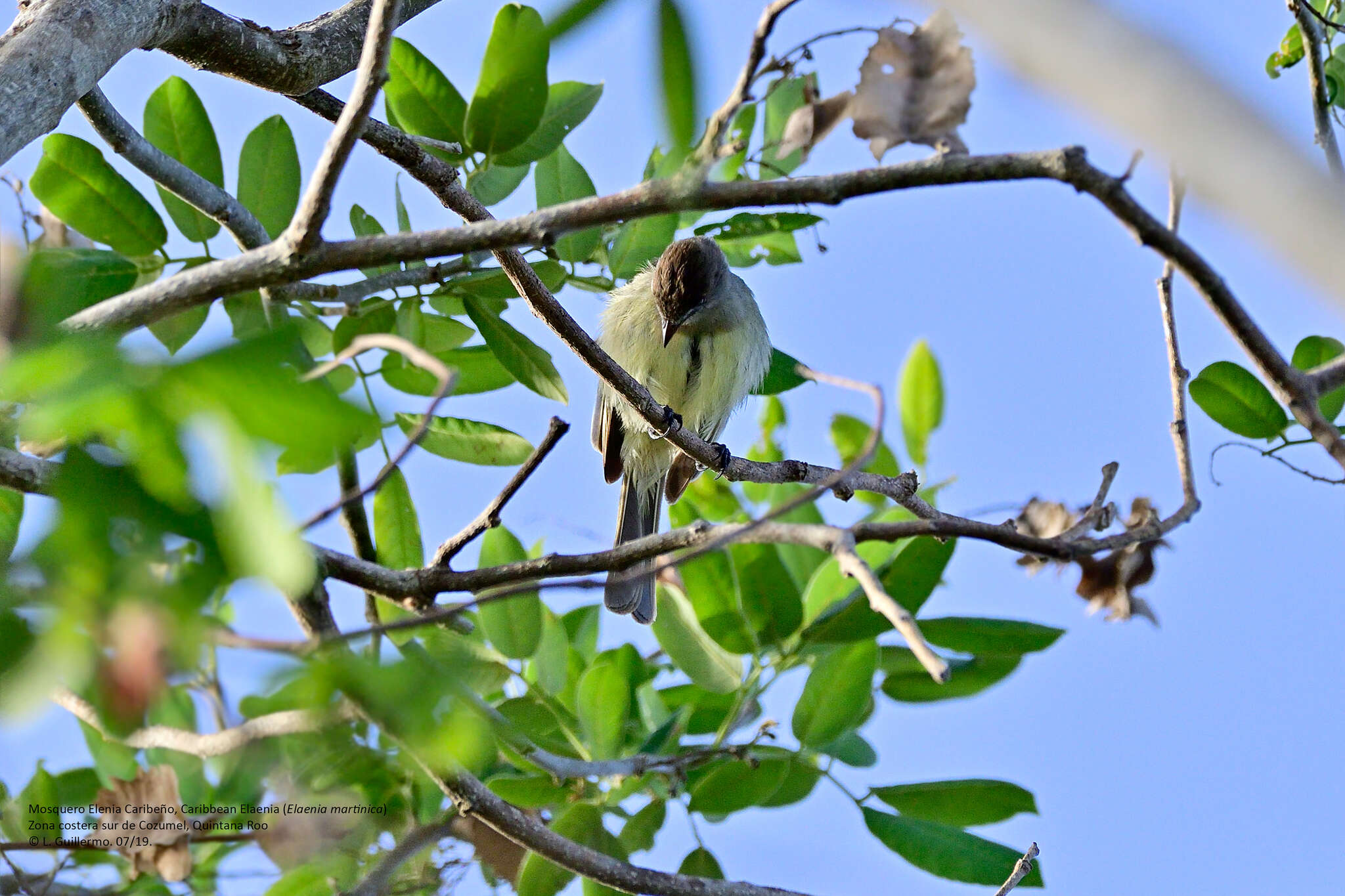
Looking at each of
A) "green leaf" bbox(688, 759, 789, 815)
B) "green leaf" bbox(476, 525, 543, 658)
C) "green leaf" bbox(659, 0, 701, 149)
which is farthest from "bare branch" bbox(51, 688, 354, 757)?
"green leaf" bbox(688, 759, 789, 815)

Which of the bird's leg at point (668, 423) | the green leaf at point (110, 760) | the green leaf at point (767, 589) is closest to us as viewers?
the green leaf at point (767, 589)

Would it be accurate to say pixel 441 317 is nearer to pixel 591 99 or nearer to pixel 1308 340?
pixel 591 99

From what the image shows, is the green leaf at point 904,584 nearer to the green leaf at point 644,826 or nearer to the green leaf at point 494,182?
the green leaf at point 644,826

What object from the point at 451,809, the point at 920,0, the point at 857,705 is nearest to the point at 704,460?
the point at 857,705

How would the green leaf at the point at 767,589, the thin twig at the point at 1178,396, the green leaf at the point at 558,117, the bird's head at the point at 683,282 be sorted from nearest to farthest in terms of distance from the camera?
the thin twig at the point at 1178,396
the green leaf at the point at 558,117
the green leaf at the point at 767,589
the bird's head at the point at 683,282

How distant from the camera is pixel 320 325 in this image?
386 cm

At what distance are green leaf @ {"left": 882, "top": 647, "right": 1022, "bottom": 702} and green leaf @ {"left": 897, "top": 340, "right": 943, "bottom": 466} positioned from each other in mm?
1156

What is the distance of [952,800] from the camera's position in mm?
3539

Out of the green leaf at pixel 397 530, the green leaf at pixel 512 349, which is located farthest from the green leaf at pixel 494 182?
the green leaf at pixel 397 530

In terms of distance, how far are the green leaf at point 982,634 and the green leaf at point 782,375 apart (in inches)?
37.5

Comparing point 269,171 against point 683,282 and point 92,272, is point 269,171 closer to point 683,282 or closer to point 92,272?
point 92,272

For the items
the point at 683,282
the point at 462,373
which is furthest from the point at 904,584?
the point at 683,282

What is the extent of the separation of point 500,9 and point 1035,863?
2.79 metres

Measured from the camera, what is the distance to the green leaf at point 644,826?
12.0ft
